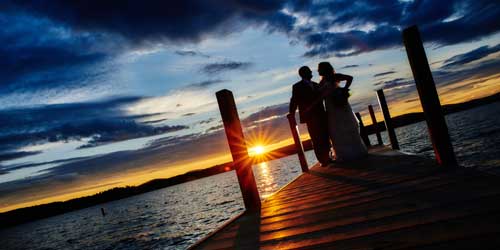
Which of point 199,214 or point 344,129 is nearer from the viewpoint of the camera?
point 344,129

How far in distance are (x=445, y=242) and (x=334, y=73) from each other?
18.5ft

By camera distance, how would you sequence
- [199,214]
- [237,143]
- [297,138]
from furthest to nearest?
[199,214] < [297,138] < [237,143]

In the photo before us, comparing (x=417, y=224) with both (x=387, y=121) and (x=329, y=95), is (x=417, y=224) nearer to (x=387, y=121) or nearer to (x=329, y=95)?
(x=329, y=95)

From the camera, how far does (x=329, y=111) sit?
7301 millimetres

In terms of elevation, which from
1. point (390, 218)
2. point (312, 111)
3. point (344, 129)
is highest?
point (312, 111)

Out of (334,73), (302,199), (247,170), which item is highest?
(334,73)

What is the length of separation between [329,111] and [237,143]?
147 inches

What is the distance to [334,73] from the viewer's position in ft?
22.5

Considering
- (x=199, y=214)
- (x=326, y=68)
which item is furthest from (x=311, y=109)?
(x=199, y=214)

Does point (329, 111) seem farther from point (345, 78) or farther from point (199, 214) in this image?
→ point (199, 214)

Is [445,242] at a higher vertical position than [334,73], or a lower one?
lower

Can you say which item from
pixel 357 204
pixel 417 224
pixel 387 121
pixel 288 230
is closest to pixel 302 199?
pixel 357 204

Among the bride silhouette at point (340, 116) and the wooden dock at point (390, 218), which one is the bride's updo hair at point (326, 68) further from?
the wooden dock at point (390, 218)

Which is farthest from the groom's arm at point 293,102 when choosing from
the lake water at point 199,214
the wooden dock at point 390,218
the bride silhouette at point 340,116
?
the lake water at point 199,214
